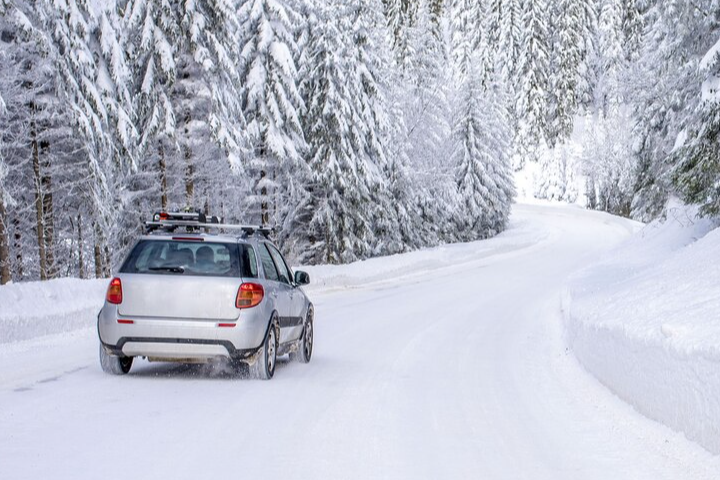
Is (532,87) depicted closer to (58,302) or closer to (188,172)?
(188,172)

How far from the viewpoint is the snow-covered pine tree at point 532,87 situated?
99062 mm

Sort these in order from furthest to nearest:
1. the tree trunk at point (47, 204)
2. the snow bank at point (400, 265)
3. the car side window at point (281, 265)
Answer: the snow bank at point (400, 265), the tree trunk at point (47, 204), the car side window at point (281, 265)

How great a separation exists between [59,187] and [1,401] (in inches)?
735

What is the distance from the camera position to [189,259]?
9555 mm

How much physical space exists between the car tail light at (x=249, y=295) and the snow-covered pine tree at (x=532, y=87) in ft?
304

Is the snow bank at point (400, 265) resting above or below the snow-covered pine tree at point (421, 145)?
below

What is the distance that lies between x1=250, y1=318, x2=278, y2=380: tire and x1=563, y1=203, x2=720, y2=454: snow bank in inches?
156

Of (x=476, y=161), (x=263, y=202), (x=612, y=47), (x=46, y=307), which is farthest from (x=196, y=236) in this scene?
(x=612, y=47)

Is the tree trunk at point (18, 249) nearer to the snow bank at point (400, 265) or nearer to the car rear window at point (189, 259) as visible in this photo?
the snow bank at point (400, 265)

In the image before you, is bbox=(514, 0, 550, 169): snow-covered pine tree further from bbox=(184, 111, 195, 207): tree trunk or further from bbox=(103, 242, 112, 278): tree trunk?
bbox=(184, 111, 195, 207): tree trunk

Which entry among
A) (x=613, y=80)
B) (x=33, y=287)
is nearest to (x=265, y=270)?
(x=33, y=287)

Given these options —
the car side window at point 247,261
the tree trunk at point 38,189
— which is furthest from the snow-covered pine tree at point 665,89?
the tree trunk at point 38,189

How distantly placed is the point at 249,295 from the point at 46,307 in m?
6.39

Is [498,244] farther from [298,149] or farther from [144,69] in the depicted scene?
[144,69]
